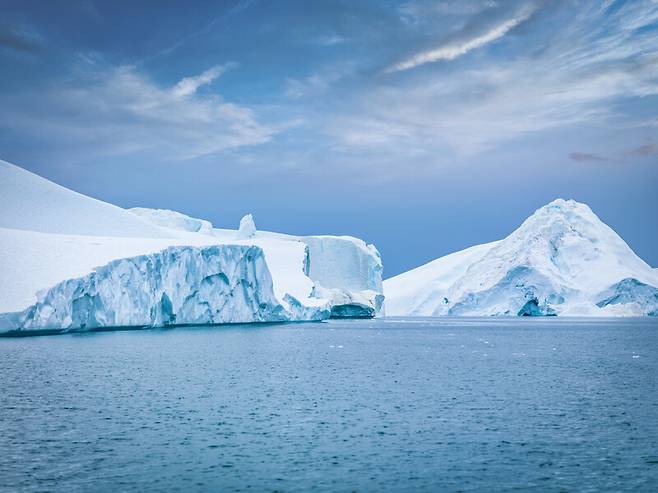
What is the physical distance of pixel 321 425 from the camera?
19.5 meters

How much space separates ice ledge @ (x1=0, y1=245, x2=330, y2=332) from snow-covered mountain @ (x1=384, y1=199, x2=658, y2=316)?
57622 millimetres

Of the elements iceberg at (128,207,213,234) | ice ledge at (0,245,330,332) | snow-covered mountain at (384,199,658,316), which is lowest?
ice ledge at (0,245,330,332)

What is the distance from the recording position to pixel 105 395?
24.2 meters

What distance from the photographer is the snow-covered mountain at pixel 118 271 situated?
163ft

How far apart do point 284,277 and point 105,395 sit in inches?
2473

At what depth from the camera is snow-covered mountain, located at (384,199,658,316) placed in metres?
120

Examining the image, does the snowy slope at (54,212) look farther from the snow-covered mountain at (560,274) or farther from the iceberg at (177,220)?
the snow-covered mountain at (560,274)

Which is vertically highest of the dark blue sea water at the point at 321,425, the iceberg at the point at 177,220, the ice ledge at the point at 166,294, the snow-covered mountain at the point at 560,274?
the iceberg at the point at 177,220

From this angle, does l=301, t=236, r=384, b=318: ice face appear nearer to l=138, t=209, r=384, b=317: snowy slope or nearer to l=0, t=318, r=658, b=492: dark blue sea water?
l=138, t=209, r=384, b=317: snowy slope

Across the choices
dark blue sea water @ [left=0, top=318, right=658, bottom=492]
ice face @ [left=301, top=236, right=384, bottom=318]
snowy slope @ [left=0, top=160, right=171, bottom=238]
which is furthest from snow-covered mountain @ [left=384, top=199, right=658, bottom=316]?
dark blue sea water @ [left=0, top=318, right=658, bottom=492]

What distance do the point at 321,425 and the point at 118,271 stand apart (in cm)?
3871

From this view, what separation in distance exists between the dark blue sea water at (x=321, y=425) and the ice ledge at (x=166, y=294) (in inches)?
466

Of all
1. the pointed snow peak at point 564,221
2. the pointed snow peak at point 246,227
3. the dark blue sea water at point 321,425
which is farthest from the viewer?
the pointed snow peak at point 564,221

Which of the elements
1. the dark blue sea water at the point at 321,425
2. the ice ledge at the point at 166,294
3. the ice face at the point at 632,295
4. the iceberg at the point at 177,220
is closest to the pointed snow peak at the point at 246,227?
the iceberg at the point at 177,220
